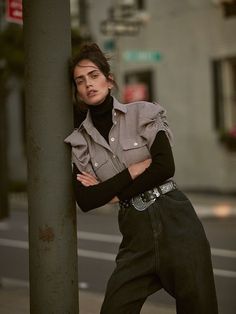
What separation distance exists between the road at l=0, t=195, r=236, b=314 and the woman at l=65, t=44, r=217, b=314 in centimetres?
285

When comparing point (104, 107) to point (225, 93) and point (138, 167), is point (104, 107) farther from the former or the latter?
point (225, 93)

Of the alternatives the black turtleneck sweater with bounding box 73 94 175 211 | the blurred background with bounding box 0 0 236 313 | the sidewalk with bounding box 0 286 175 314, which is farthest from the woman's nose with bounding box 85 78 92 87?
the blurred background with bounding box 0 0 236 313

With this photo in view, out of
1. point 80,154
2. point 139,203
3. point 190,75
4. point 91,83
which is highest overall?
point 190,75

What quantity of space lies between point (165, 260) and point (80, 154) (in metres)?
0.70

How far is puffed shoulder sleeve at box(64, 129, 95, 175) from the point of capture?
3.94m

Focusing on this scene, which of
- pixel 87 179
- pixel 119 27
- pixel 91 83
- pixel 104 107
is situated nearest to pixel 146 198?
pixel 87 179

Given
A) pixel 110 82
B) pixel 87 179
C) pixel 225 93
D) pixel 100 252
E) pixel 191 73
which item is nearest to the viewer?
pixel 87 179

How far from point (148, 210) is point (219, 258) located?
20.5 feet

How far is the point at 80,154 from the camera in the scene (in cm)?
395

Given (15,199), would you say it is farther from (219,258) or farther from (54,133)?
(54,133)

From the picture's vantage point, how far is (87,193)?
386 centimetres

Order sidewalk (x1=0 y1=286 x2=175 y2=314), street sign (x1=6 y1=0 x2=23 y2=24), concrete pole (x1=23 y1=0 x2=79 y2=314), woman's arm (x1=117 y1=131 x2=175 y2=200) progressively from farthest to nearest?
street sign (x1=6 y1=0 x2=23 y2=24)
sidewalk (x1=0 y1=286 x2=175 y2=314)
concrete pole (x1=23 y1=0 x2=79 y2=314)
woman's arm (x1=117 y1=131 x2=175 y2=200)

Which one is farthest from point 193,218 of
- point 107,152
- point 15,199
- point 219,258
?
point 15,199

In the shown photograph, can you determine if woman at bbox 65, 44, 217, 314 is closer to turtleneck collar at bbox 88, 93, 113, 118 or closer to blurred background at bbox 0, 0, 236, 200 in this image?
turtleneck collar at bbox 88, 93, 113, 118
